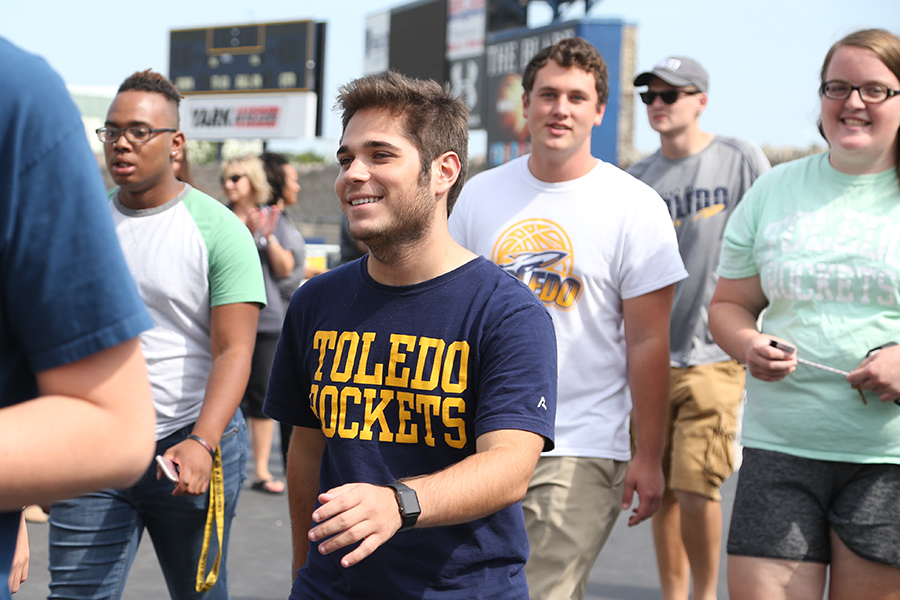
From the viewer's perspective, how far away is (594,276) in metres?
3.26

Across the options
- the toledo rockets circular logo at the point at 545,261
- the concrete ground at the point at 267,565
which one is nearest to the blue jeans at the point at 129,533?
the toledo rockets circular logo at the point at 545,261

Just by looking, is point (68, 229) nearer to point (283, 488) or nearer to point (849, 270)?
point (849, 270)

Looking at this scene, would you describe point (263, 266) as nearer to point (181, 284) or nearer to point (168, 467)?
point (181, 284)

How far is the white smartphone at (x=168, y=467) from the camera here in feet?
9.73

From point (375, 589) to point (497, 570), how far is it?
262 mm

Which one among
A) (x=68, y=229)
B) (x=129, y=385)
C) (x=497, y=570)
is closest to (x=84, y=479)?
(x=129, y=385)

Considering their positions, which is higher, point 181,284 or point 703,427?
point 181,284

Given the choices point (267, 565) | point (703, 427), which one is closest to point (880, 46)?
point (703, 427)

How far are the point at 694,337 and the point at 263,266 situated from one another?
379 cm

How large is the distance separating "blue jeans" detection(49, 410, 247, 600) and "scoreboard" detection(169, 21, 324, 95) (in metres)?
22.1

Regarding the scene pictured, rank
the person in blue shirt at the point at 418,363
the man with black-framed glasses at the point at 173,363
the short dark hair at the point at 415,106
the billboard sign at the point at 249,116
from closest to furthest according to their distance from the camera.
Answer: the person in blue shirt at the point at 418,363 < the short dark hair at the point at 415,106 < the man with black-framed glasses at the point at 173,363 < the billboard sign at the point at 249,116

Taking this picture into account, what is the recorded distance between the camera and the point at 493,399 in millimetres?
2078

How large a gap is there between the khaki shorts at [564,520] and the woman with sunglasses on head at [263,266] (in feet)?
13.2

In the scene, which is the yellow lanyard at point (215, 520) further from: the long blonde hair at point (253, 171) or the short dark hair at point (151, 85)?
the long blonde hair at point (253, 171)
